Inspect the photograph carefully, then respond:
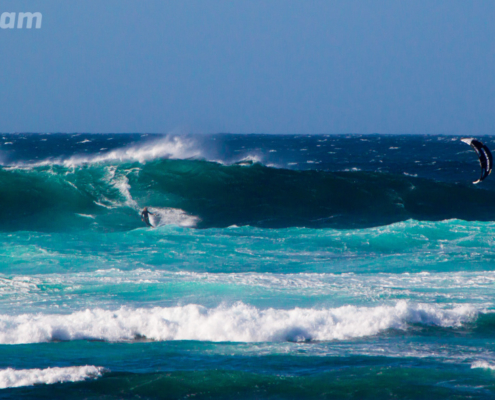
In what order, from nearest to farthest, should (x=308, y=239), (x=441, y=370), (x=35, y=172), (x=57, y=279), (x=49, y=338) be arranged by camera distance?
1. (x=441, y=370)
2. (x=49, y=338)
3. (x=57, y=279)
4. (x=308, y=239)
5. (x=35, y=172)

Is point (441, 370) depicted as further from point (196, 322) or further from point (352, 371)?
point (196, 322)

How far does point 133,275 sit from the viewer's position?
10.8 meters

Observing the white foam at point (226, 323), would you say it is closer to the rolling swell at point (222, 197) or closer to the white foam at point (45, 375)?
the white foam at point (45, 375)

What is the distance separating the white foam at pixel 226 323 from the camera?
294 inches

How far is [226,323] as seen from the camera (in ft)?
25.6

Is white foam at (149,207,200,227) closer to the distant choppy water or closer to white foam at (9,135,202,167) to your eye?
the distant choppy water

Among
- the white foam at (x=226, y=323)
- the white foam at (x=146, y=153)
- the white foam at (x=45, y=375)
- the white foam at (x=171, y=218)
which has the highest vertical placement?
the white foam at (x=146, y=153)

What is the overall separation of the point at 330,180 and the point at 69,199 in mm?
10505

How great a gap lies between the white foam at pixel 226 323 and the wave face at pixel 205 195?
373 inches

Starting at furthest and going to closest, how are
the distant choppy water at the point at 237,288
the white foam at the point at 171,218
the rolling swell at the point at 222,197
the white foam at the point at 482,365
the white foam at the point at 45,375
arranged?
the rolling swell at the point at 222,197 → the white foam at the point at 171,218 → the white foam at the point at 482,365 → the distant choppy water at the point at 237,288 → the white foam at the point at 45,375

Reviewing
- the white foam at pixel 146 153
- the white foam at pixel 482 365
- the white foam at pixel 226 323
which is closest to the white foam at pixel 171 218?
the white foam at pixel 146 153

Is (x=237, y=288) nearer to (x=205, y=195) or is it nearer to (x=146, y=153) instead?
(x=205, y=195)

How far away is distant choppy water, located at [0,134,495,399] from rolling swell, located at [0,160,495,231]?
0.10 m

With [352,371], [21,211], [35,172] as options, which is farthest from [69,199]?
[352,371]
